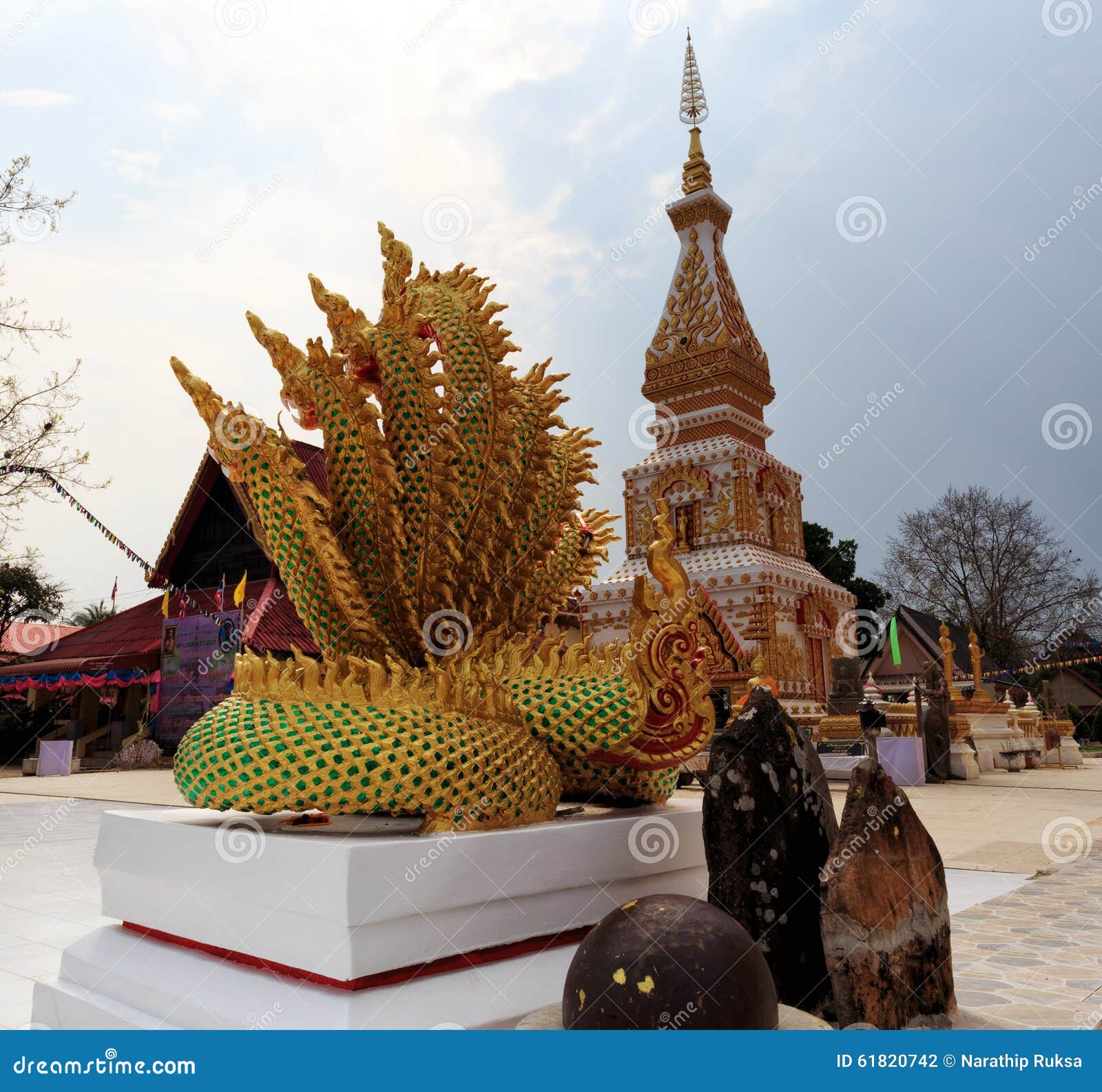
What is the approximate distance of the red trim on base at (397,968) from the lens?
2.40 meters

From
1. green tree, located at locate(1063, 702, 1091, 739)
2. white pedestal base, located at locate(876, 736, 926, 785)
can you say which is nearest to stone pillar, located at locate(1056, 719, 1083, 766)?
white pedestal base, located at locate(876, 736, 926, 785)

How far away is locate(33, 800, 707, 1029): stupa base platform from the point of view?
2357mm

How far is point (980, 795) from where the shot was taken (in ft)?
38.7

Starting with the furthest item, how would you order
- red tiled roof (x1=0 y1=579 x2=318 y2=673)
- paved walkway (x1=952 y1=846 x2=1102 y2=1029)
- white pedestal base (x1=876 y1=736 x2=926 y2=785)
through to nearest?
red tiled roof (x1=0 y1=579 x2=318 y2=673), white pedestal base (x1=876 y1=736 x2=926 y2=785), paved walkway (x1=952 y1=846 x2=1102 y2=1029)

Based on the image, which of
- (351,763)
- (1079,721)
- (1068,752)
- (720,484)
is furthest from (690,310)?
(1079,721)

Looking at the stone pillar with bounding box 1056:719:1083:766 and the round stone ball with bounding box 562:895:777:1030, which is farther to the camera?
the stone pillar with bounding box 1056:719:1083:766

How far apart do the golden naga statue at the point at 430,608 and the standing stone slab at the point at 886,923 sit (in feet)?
2.39

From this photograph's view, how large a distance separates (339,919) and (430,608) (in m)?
1.29

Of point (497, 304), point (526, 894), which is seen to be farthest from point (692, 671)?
point (497, 304)

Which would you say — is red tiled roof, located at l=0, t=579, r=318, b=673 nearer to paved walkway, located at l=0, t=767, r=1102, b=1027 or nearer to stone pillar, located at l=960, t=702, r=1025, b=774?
paved walkway, located at l=0, t=767, r=1102, b=1027

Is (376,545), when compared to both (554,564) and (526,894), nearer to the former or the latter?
(554,564)

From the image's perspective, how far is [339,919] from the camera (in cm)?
230
